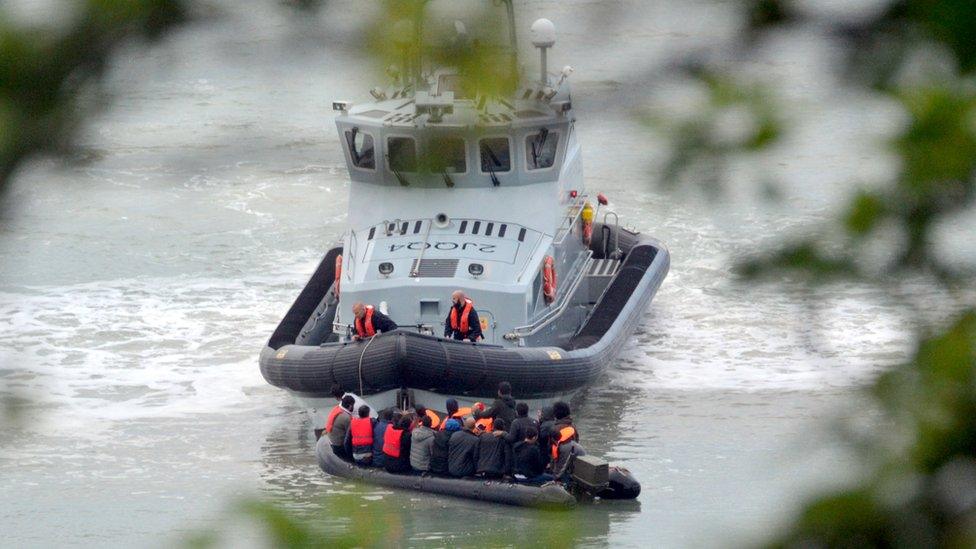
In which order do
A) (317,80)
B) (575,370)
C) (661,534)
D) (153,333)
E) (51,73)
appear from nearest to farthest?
(51,73) → (317,80) → (661,534) → (575,370) → (153,333)

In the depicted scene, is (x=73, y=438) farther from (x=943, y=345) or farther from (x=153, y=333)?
(x=943, y=345)

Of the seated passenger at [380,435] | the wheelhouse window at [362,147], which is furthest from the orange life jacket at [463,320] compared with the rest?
the wheelhouse window at [362,147]

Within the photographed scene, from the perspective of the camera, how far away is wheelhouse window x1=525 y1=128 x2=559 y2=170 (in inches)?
581

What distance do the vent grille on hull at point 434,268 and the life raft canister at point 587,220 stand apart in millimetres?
2542

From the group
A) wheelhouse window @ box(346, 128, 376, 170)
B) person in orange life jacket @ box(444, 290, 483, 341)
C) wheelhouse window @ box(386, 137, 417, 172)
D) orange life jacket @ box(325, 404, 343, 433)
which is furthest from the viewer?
wheelhouse window @ box(346, 128, 376, 170)

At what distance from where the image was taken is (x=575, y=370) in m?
13.7

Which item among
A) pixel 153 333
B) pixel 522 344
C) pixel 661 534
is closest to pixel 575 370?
pixel 522 344

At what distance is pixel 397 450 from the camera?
1287cm

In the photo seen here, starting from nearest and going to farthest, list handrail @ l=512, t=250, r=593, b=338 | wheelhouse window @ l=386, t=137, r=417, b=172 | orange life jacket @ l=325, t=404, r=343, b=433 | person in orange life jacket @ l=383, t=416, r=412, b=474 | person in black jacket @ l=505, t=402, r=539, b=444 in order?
1. wheelhouse window @ l=386, t=137, r=417, b=172
2. person in black jacket @ l=505, t=402, r=539, b=444
3. person in orange life jacket @ l=383, t=416, r=412, b=474
4. orange life jacket @ l=325, t=404, r=343, b=433
5. handrail @ l=512, t=250, r=593, b=338

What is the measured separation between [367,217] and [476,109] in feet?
40.4

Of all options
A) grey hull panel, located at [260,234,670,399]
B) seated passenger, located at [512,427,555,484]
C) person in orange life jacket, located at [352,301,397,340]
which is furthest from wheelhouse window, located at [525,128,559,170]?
seated passenger, located at [512,427,555,484]

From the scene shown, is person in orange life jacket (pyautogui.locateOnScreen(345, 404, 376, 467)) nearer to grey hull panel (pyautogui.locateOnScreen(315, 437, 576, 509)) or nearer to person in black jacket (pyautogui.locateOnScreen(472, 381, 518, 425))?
grey hull panel (pyautogui.locateOnScreen(315, 437, 576, 509))

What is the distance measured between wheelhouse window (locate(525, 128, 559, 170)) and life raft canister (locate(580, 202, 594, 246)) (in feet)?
4.65

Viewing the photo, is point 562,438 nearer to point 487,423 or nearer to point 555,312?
point 487,423
